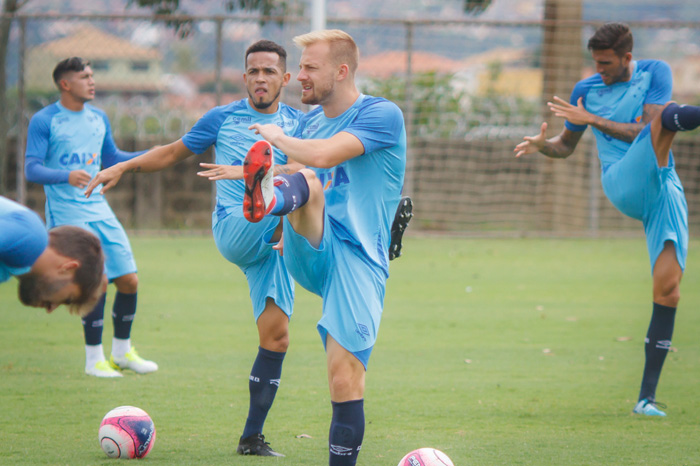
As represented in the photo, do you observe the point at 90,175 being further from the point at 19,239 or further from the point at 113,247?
the point at 19,239

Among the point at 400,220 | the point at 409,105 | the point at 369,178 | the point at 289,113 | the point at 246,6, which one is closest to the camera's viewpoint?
the point at 369,178

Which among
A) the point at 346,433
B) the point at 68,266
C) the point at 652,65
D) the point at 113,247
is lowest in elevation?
the point at 346,433

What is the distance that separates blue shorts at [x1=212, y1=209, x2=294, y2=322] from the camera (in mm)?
4938

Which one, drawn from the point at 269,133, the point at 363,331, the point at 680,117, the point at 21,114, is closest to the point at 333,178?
the point at 269,133

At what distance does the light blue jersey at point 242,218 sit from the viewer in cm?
497

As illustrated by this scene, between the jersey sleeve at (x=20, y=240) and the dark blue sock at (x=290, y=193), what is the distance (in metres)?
0.95

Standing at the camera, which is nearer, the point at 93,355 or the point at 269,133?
the point at 269,133

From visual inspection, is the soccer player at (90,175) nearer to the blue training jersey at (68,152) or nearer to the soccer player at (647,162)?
the blue training jersey at (68,152)

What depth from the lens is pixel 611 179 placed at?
5992 mm

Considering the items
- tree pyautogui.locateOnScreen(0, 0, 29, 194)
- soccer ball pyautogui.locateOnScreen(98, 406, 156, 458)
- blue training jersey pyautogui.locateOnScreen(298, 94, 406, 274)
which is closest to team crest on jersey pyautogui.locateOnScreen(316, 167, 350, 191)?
blue training jersey pyautogui.locateOnScreen(298, 94, 406, 274)

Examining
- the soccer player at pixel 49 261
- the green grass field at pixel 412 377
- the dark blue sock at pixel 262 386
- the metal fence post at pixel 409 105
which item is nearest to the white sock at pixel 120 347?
the green grass field at pixel 412 377

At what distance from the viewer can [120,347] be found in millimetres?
6875

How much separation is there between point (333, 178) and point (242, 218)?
999 mm

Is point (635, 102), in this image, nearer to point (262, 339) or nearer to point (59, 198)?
point (262, 339)
